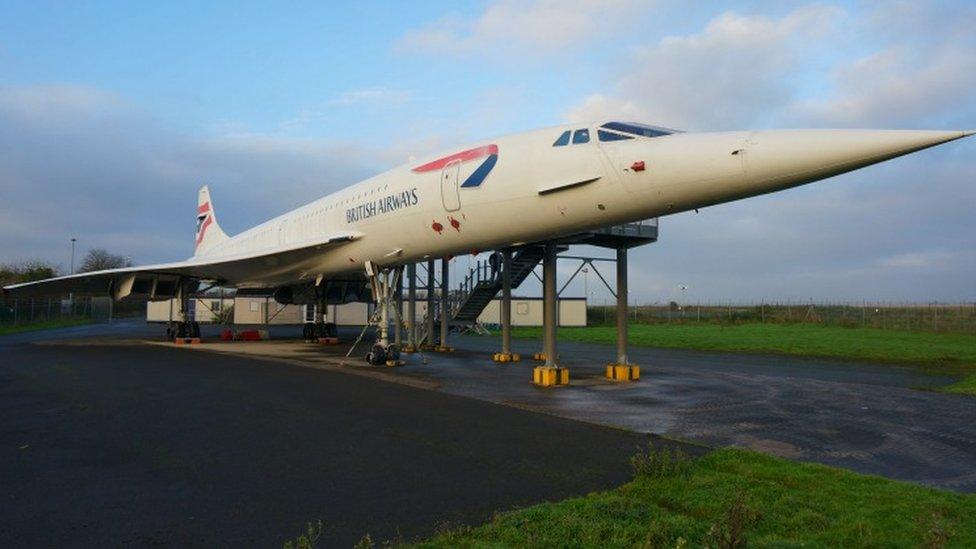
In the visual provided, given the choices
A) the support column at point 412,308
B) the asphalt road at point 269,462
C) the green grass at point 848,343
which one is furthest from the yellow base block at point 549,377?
the green grass at point 848,343

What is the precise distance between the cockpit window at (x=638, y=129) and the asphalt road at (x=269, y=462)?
164 inches

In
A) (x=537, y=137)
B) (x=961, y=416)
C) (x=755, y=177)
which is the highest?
(x=537, y=137)

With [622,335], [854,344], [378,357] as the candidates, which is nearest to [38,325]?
[378,357]

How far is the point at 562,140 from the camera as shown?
33.3 feet

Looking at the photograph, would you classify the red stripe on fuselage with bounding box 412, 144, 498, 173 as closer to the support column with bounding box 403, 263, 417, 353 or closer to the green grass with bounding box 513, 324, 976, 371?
the support column with bounding box 403, 263, 417, 353

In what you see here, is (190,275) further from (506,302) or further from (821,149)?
(821,149)

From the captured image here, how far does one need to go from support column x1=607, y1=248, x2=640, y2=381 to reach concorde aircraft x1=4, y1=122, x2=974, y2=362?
353 cm

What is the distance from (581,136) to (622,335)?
216 inches

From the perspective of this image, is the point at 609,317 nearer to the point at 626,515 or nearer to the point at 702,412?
the point at 702,412

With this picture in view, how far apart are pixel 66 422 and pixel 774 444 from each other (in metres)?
8.53

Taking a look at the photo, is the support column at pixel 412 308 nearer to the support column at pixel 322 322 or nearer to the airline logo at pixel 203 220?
the support column at pixel 322 322

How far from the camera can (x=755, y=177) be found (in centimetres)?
764

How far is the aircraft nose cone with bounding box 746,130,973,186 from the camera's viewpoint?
20.8ft

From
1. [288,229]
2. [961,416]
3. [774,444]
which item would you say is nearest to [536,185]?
[774,444]
